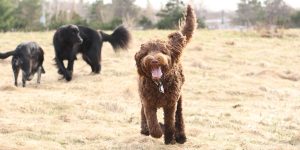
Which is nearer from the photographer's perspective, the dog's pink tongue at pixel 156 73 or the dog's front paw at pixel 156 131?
the dog's pink tongue at pixel 156 73

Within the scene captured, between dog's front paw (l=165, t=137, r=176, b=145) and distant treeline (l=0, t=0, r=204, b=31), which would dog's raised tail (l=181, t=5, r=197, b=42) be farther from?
distant treeline (l=0, t=0, r=204, b=31)

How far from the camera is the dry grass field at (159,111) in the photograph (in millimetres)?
7137

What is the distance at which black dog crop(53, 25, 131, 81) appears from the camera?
13.1 meters

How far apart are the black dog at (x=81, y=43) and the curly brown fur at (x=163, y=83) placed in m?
6.64

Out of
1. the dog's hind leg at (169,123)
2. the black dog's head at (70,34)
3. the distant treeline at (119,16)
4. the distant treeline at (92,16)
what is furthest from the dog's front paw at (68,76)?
the distant treeline at (119,16)

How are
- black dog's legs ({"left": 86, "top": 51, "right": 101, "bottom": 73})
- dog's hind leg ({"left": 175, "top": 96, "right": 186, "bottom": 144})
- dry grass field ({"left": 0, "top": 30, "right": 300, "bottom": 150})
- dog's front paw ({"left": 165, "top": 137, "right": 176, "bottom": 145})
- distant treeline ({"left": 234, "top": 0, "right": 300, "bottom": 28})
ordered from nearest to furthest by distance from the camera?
dog's front paw ({"left": 165, "top": 137, "right": 176, "bottom": 145}) → dog's hind leg ({"left": 175, "top": 96, "right": 186, "bottom": 144}) → dry grass field ({"left": 0, "top": 30, "right": 300, "bottom": 150}) → black dog's legs ({"left": 86, "top": 51, "right": 101, "bottom": 73}) → distant treeline ({"left": 234, "top": 0, "right": 300, "bottom": 28})

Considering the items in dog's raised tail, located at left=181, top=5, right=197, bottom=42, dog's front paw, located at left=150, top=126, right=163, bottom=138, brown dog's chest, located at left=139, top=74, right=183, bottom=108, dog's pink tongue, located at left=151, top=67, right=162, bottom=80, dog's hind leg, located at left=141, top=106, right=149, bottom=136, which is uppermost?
A: dog's raised tail, located at left=181, top=5, right=197, bottom=42

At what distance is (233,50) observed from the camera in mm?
19875

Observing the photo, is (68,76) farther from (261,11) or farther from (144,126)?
(261,11)

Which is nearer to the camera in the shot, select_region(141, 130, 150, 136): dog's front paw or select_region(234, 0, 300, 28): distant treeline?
select_region(141, 130, 150, 136): dog's front paw

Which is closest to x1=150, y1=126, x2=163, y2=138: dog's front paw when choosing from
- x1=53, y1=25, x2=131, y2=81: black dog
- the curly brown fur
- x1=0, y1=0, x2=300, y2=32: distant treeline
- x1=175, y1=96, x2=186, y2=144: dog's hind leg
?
the curly brown fur

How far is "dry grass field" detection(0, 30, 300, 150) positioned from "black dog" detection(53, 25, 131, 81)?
0.39 meters

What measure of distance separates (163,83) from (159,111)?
3.32 m

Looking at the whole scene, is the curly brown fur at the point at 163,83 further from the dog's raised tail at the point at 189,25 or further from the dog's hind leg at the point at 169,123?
the dog's raised tail at the point at 189,25
